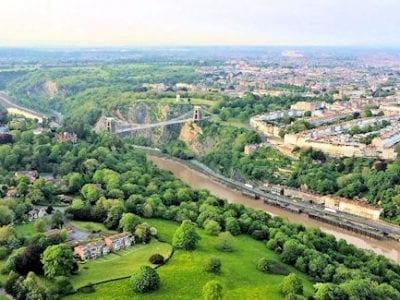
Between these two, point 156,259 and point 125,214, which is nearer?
point 156,259

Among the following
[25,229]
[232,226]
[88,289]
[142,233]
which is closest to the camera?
[88,289]

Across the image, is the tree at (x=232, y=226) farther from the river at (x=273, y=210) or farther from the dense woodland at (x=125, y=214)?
the river at (x=273, y=210)

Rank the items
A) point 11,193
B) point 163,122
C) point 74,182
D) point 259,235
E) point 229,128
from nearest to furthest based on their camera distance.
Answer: point 259,235, point 11,193, point 74,182, point 229,128, point 163,122

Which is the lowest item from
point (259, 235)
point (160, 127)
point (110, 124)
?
point (160, 127)

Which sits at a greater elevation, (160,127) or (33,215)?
(33,215)

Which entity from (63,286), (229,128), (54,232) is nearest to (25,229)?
(54,232)

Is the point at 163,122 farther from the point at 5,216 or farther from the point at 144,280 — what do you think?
the point at 144,280
